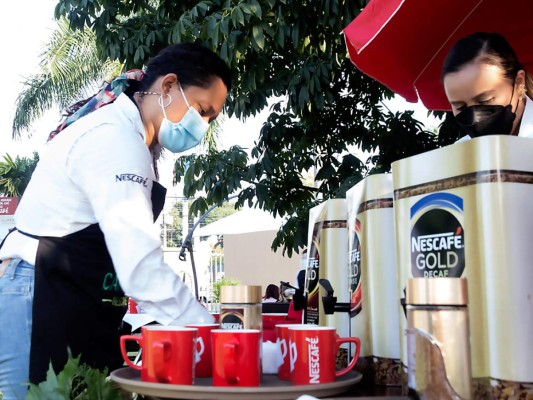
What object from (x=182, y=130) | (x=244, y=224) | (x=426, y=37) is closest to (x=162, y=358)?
(x=182, y=130)

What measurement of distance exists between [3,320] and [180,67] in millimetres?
820

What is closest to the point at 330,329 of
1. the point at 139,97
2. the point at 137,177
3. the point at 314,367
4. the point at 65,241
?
the point at 314,367

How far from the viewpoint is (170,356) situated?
0.82 m

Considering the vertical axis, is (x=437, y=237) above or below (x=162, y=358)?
above

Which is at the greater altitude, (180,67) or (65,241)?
(180,67)

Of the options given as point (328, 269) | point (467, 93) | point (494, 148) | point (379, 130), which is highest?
point (379, 130)

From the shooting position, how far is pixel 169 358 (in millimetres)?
815

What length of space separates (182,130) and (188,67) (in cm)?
19

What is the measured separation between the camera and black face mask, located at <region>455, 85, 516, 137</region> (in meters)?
1.24

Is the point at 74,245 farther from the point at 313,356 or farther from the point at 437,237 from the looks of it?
the point at 437,237

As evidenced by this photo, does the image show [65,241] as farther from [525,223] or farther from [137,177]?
[525,223]

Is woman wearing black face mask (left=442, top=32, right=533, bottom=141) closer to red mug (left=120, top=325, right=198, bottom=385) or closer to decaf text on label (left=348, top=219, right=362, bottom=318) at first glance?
decaf text on label (left=348, top=219, right=362, bottom=318)

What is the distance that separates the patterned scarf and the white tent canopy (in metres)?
8.60

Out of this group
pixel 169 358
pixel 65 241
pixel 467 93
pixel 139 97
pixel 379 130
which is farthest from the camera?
pixel 379 130
